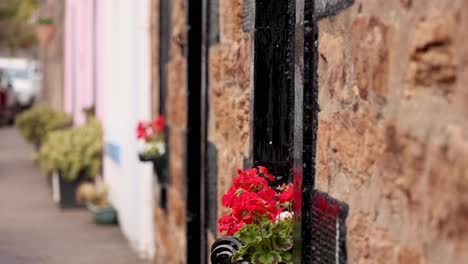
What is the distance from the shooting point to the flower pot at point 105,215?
396 inches

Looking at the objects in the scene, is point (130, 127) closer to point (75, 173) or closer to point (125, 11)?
point (125, 11)

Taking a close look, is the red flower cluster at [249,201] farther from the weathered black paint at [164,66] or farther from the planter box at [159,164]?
the planter box at [159,164]

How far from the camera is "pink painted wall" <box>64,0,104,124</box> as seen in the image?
12188mm

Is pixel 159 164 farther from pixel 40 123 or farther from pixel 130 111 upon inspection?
pixel 40 123

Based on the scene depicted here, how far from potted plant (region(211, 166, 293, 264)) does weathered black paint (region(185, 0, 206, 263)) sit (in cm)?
227

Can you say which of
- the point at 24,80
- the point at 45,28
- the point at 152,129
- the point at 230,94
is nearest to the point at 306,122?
the point at 230,94

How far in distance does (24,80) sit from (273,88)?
99.1 feet

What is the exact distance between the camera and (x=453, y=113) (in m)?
1.82

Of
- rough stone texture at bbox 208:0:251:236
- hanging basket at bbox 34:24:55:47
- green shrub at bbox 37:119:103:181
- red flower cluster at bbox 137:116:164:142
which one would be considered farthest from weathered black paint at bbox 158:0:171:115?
hanging basket at bbox 34:24:55:47

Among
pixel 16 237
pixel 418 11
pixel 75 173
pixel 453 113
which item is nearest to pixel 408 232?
pixel 453 113

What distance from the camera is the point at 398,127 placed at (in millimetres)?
2074

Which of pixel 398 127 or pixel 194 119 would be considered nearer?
pixel 398 127

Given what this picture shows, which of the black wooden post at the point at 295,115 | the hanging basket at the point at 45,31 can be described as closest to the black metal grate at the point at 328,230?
the black wooden post at the point at 295,115

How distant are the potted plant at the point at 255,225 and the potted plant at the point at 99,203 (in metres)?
6.96
